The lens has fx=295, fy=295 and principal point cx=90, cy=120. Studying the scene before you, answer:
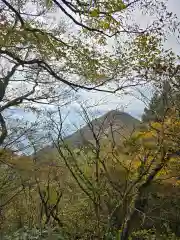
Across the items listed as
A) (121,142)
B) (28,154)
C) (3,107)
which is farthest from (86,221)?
(3,107)

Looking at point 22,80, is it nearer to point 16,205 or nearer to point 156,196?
point 16,205

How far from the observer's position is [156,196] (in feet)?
37.4

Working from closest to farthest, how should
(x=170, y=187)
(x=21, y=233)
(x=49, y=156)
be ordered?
(x=21, y=233)
(x=49, y=156)
(x=170, y=187)

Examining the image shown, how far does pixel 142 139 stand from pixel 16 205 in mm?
4639

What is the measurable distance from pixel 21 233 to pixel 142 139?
11.8ft

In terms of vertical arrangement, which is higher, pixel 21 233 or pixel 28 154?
pixel 28 154

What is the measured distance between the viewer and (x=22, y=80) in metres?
8.89

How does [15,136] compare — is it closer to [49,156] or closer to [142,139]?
[49,156]

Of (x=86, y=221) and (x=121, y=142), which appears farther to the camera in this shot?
(x=121, y=142)

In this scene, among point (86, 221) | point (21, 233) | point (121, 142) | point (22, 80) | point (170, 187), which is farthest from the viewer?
point (170, 187)

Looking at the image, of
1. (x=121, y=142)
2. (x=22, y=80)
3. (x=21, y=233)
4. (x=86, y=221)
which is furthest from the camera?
(x=22, y=80)

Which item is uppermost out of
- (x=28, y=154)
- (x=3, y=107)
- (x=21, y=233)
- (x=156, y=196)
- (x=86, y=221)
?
(x=3, y=107)

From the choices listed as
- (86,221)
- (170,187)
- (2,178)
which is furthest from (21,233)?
(170,187)

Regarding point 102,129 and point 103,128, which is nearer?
point 102,129
